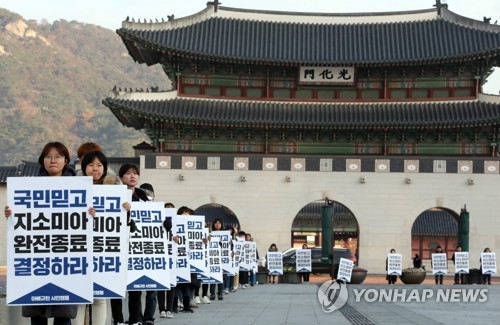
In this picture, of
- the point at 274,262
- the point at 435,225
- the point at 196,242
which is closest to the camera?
the point at 196,242

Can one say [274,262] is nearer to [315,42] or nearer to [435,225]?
[315,42]

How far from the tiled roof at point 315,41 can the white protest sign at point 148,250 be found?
27727mm

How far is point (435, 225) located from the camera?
59.5 metres

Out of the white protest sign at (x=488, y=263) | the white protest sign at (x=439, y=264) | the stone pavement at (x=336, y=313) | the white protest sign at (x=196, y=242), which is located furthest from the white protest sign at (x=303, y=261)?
the white protest sign at (x=196, y=242)

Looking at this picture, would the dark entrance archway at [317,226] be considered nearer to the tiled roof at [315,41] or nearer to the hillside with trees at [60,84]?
the tiled roof at [315,41]

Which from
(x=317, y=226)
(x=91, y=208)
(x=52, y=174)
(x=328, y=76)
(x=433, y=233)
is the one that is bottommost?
(x=433, y=233)

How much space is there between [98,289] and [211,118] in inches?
1176

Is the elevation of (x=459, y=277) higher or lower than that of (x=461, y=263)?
lower

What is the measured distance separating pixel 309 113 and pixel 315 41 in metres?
4.20

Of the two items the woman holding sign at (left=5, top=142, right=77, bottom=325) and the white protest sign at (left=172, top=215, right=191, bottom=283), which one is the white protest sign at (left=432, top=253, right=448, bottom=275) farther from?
the woman holding sign at (left=5, top=142, right=77, bottom=325)

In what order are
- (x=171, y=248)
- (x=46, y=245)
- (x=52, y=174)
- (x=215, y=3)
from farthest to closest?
(x=215, y=3)
(x=171, y=248)
(x=52, y=174)
(x=46, y=245)

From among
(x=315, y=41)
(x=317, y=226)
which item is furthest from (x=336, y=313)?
(x=317, y=226)

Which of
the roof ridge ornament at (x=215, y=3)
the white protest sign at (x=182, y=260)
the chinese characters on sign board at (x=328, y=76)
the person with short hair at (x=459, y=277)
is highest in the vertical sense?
the roof ridge ornament at (x=215, y=3)

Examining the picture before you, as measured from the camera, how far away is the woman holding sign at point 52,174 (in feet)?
29.5
